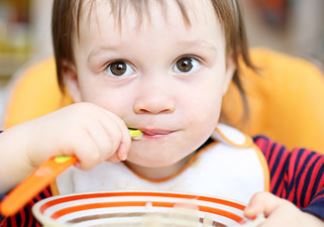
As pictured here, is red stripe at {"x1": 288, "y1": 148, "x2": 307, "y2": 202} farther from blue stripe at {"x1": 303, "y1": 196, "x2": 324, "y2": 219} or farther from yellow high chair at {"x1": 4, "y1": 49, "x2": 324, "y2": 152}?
yellow high chair at {"x1": 4, "y1": 49, "x2": 324, "y2": 152}

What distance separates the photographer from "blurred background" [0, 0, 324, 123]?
3.14 meters

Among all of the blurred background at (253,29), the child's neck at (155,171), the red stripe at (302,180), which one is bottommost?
the red stripe at (302,180)

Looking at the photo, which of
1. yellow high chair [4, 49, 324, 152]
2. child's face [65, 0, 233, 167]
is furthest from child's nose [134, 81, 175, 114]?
yellow high chair [4, 49, 324, 152]

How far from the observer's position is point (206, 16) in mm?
837

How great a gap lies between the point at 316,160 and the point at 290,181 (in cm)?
6

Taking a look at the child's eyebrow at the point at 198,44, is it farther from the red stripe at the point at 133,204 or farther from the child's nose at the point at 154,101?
the red stripe at the point at 133,204

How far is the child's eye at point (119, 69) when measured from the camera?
0.81 metres

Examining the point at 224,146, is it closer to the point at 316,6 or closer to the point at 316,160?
the point at 316,160

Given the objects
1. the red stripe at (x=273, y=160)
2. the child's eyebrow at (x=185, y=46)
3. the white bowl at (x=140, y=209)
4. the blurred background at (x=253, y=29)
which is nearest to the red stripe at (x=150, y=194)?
the white bowl at (x=140, y=209)

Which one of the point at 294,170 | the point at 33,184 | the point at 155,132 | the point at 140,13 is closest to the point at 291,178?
the point at 294,170

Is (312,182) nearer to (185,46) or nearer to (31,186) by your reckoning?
(185,46)

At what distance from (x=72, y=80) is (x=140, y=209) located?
0.37 metres

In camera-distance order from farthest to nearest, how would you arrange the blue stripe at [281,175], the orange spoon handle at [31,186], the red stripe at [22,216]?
the blue stripe at [281,175] → the red stripe at [22,216] → the orange spoon handle at [31,186]

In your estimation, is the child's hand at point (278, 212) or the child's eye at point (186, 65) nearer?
the child's hand at point (278, 212)
